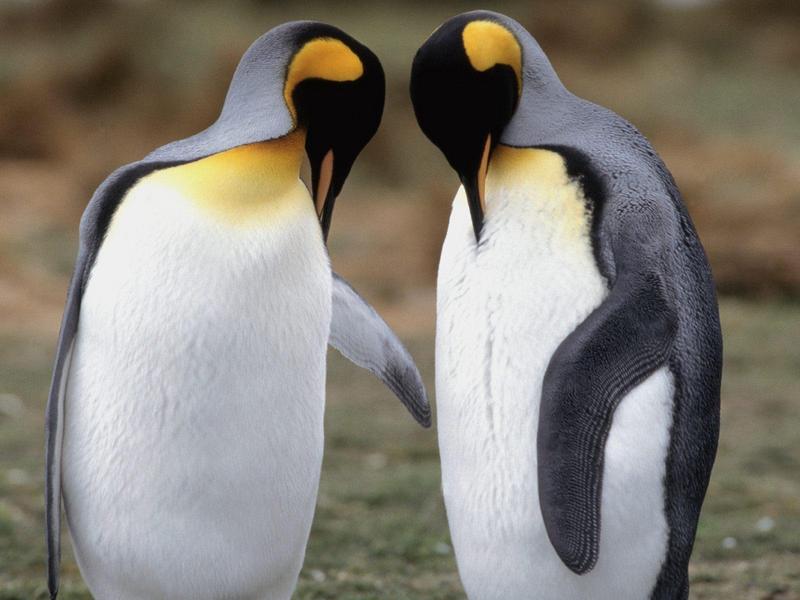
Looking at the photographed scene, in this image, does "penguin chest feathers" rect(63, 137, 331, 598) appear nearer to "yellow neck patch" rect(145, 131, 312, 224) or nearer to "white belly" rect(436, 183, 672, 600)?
"yellow neck patch" rect(145, 131, 312, 224)

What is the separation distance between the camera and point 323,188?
2850 mm

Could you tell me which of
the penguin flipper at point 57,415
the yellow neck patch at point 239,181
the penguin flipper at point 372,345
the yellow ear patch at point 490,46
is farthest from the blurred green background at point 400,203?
the yellow ear patch at point 490,46

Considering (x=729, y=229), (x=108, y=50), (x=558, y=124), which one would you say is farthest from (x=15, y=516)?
(x=108, y=50)

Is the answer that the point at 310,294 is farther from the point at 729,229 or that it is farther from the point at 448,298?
the point at 729,229

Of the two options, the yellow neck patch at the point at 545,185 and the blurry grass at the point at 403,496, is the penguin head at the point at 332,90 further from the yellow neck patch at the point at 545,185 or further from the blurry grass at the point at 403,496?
the blurry grass at the point at 403,496

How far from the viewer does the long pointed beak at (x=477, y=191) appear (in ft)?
8.55

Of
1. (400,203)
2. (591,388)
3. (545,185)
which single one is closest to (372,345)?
(545,185)

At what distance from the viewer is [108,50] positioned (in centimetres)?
1527

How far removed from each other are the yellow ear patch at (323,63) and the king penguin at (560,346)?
0.19m

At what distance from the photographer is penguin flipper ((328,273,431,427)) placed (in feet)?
10.3

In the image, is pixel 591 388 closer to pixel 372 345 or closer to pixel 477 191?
pixel 477 191

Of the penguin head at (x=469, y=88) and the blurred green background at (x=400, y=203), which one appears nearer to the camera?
the penguin head at (x=469, y=88)

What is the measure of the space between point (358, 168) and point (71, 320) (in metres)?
11.6

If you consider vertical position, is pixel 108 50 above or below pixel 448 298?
below
